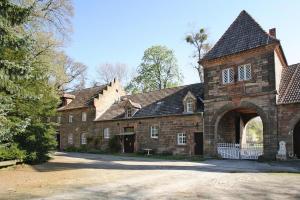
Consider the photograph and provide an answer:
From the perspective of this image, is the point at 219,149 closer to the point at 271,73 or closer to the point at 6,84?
the point at 271,73

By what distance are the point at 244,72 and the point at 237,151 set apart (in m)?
6.14

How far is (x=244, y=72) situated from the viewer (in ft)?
83.2

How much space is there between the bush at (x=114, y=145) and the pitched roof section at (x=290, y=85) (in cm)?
1745

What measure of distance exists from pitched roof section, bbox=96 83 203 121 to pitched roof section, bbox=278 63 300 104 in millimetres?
7001

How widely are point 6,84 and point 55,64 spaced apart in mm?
16834

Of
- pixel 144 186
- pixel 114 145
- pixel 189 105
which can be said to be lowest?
pixel 144 186

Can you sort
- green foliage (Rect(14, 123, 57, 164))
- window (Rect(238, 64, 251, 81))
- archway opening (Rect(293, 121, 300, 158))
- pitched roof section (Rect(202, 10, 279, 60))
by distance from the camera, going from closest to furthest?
green foliage (Rect(14, 123, 57, 164)) → archway opening (Rect(293, 121, 300, 158)) → pitched roof section (Rect(202, 10, 279, 60)) → window (Rect(238, 64, 251, 81))

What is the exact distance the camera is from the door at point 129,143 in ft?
112

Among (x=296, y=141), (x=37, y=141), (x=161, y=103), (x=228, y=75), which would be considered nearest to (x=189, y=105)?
(x=161, y=103)

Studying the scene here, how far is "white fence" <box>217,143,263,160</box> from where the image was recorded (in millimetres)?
25203

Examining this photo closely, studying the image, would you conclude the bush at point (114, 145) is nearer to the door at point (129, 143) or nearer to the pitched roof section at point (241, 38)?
the door at point (129, 143)

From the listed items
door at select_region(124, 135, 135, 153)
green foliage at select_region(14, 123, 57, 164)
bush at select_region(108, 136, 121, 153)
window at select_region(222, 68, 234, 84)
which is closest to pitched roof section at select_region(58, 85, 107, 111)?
bush at select_region(108, 136, 121, 153)

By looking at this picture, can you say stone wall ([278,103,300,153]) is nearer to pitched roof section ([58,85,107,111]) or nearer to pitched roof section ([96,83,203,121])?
pitched roof section ([96,83,203,121])

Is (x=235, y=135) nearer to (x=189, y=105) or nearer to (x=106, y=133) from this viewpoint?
(x=189, y=105)
